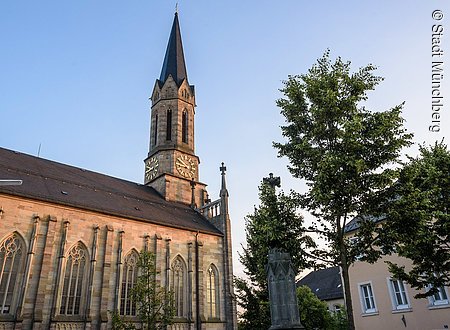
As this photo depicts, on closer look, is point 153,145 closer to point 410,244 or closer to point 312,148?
point 312,148

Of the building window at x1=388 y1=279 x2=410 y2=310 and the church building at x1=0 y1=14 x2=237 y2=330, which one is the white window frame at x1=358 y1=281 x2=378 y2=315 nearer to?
the building window at x1=388 y1=279 x2=410 y2=310

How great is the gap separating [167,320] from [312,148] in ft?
35.5

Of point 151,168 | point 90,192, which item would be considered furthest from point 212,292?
point 151,168

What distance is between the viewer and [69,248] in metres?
17.7

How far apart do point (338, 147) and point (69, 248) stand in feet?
46.0

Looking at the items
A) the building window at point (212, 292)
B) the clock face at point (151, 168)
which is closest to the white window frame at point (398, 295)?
the building window at point (212, 292)

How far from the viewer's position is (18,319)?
14703mm

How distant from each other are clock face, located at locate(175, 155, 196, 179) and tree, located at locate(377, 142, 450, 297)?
20.4 m

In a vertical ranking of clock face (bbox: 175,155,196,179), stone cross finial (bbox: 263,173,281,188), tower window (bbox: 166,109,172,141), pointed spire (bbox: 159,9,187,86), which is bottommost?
stone cross finial (bbox: 263,173,281,188)

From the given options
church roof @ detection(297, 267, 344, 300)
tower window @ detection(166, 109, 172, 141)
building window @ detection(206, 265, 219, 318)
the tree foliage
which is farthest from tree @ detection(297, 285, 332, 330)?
tower window @ detection(166, 109, 172, 141)

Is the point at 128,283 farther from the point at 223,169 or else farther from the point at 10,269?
the point at 223,169

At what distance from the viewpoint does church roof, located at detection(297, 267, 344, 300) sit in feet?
113

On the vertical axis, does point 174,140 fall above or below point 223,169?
above

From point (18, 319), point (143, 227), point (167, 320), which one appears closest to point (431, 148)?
point (167, 320)
